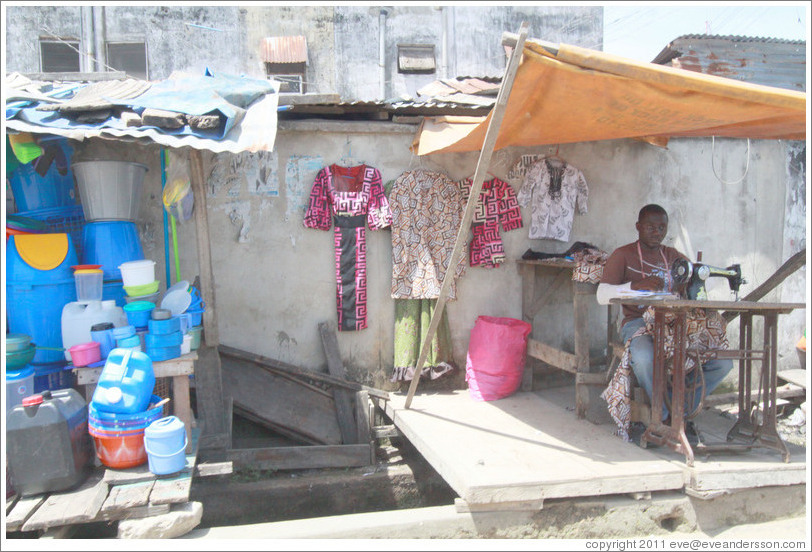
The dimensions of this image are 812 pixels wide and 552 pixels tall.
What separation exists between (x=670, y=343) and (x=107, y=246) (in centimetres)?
433

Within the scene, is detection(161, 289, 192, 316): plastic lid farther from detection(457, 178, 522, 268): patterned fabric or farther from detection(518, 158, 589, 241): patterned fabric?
detection(518, 158, 589, 241): patterned fabric

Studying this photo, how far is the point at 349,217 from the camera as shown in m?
5.41

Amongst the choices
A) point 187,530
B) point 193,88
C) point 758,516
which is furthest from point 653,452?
point 193,88

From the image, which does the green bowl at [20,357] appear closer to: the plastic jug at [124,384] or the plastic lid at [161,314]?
the plastic jug at [124,384]

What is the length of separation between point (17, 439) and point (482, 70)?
13592 mm

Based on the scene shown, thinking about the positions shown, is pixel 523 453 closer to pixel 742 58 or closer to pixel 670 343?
pixel 670 343

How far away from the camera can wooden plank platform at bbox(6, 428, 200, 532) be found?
10.1ft

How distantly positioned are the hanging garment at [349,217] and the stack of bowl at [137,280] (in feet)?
5.41

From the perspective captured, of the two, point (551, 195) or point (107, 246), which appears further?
point (551, 195)

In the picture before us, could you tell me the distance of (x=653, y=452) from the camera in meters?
4.11

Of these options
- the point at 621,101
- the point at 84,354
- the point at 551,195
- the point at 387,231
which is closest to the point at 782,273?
the point at 551,195

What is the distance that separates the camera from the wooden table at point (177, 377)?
3.70m

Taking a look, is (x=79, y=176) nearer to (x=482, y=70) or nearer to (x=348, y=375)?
(x=348, y=375)

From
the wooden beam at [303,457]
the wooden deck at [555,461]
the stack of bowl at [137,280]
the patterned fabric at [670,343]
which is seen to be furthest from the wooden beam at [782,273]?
the stack of bowl at [137,280]
